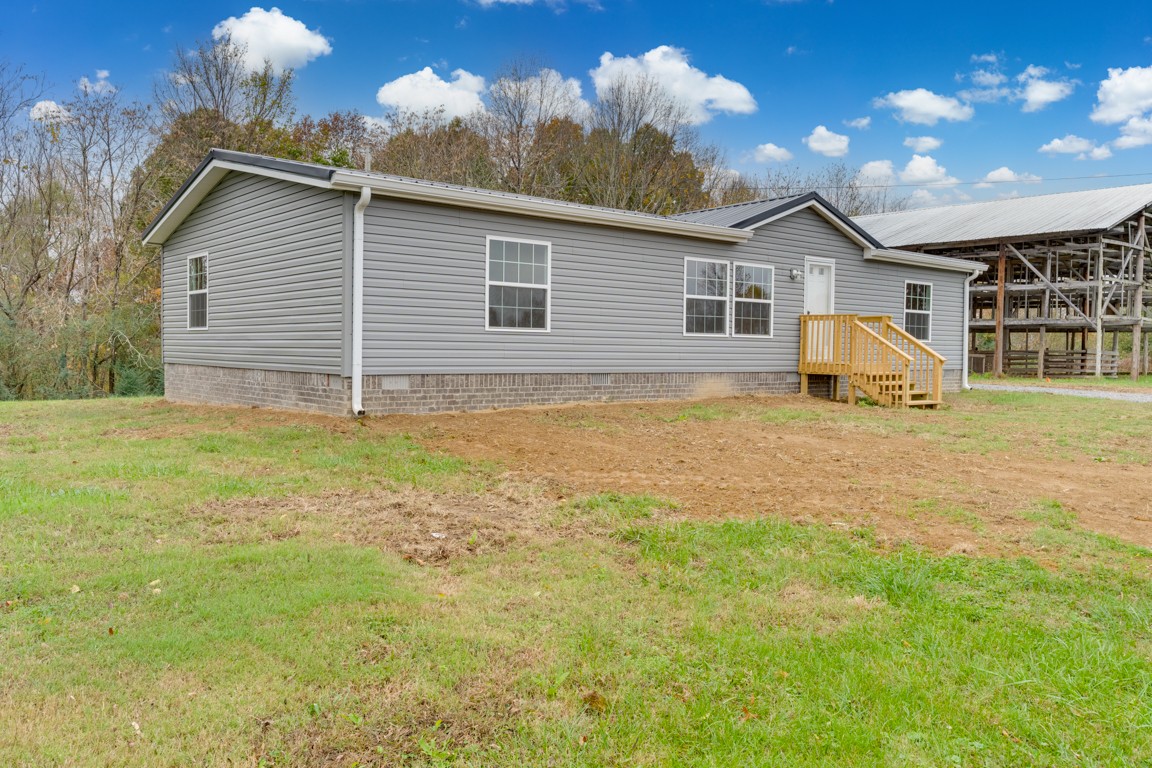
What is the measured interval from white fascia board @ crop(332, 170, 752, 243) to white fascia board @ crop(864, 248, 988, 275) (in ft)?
11.4

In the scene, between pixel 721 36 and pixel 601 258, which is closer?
pixel 601 258

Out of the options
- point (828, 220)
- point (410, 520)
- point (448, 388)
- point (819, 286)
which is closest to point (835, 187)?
point (828, 220)

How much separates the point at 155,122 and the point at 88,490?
19.7 meters

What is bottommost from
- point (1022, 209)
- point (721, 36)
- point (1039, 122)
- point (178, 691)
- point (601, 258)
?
point (178, 691)

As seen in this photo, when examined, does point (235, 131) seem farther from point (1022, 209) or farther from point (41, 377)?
point (1022, 209)

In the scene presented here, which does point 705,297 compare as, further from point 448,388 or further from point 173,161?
point 173,161

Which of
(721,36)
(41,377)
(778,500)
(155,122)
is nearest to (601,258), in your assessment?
(778,500)

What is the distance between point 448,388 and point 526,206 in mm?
2779

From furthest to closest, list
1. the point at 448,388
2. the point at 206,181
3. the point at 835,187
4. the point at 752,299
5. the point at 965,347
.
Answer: the point at 835,187
the point at 965,347
the point at 752,299
the point at 206,181
the point at 448,388

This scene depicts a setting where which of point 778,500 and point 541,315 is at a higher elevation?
point 541,315

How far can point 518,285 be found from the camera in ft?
36.0

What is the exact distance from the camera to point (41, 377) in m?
17.6

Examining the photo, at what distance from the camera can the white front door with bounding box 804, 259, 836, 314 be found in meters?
14.6

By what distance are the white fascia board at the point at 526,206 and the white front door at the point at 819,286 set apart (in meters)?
1.95
